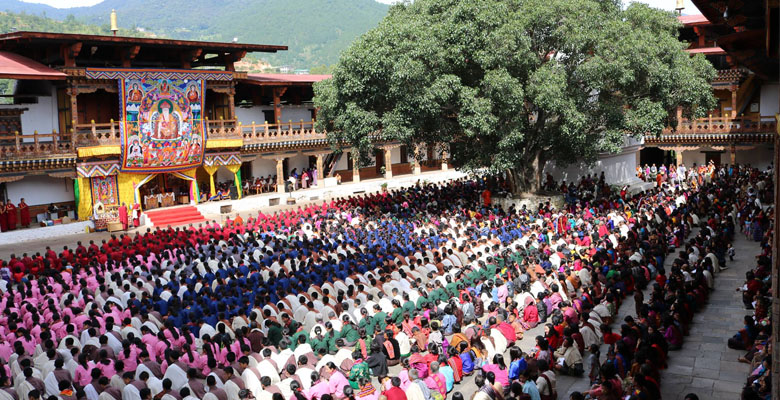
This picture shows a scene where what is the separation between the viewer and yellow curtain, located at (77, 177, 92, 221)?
27.4 meters

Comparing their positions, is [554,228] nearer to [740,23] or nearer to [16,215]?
[740,23]

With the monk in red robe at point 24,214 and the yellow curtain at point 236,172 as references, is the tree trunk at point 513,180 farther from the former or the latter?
the monk in red robe at point 24,214

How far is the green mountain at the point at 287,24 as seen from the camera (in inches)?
5817

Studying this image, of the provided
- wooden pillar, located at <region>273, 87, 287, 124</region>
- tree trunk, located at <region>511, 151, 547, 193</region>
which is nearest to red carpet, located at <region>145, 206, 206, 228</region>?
wooden pillar, located at <region>273, 87, 287, 124</region>

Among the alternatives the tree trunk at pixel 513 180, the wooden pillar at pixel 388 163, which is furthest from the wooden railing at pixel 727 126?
the wooden pillar at pixel 388 163

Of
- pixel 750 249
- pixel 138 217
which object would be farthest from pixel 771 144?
pixel 138 217

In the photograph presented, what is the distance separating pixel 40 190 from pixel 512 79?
1979 cm

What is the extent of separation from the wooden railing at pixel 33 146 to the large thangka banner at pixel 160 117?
2288mm

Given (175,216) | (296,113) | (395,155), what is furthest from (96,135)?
(395,155)

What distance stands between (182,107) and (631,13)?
62.8ft

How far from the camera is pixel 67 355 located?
11008 mm

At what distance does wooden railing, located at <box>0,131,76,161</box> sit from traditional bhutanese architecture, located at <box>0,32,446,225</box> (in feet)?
0.14

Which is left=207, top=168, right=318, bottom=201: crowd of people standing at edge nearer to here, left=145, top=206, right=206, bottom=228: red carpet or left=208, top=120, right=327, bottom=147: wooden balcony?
left=208, top=120, right=327, bottom=147: wooden balcony

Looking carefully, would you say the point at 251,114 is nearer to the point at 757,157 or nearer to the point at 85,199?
the point at 85,199
